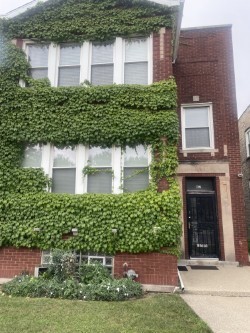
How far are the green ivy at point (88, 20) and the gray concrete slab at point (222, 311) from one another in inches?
267

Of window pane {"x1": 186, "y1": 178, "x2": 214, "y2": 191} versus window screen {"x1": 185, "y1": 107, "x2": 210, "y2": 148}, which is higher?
window screen {"x1": 185, "y1": 107, "x2": 210, "y2": 148}

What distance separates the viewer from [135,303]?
5320 mm

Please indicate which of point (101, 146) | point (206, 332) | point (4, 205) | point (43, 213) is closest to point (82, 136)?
point (101, 146)

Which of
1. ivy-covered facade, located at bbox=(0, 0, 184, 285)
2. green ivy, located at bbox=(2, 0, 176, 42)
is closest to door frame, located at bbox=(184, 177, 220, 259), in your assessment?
ivy-covered facade, located at bbox=(0, 0, 184, 285)

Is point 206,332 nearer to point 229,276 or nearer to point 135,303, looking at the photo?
point 135,303

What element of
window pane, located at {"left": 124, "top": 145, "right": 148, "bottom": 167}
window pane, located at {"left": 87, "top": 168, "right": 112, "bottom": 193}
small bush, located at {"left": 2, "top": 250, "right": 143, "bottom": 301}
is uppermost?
window pane, located at {"left": 124, "top": 145, "right": 148, "bottom": 167}

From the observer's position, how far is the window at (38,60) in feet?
27.2

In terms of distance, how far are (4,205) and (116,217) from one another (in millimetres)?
2854

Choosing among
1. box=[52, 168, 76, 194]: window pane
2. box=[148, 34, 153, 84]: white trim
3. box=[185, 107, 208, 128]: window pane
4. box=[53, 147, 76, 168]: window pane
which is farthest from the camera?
box=[185, 107, 208, 128]: window pane

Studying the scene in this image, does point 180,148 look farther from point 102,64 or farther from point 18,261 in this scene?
point 18,261

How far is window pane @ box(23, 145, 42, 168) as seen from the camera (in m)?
7.70

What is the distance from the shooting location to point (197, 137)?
1097cm

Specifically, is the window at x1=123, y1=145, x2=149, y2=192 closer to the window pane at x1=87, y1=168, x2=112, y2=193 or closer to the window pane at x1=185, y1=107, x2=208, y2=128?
the window pane at x1=87, y1=168, x2=112, y2=193

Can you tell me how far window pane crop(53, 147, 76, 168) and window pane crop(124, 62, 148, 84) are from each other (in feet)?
8.05
